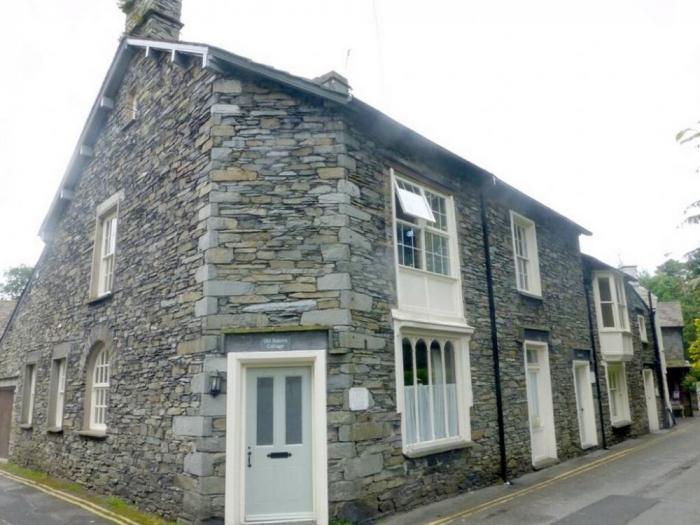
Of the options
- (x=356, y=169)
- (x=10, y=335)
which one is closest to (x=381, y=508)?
(x=356, y=169)

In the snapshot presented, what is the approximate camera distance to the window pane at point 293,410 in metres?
7.70

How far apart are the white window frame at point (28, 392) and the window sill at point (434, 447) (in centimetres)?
1106

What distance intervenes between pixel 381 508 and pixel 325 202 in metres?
4.70

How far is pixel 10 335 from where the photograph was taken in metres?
16.3

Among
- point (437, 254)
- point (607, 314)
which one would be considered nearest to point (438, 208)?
point (437, 254)

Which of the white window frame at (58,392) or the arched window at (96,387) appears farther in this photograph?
the white window frame at (58,392)

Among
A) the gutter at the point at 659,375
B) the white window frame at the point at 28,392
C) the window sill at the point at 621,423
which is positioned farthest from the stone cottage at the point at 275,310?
the gutter at the point at 659,375

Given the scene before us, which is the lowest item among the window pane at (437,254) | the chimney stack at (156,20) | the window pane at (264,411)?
the window pane at (264,411)

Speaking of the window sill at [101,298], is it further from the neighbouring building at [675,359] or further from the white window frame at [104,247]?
the neighbouring building at [675,359]

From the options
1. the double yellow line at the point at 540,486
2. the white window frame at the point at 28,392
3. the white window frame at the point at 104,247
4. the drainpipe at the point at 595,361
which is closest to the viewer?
the double yellow line at the point at 540,486

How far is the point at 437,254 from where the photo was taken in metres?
10.4

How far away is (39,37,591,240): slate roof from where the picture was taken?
8.45 metres

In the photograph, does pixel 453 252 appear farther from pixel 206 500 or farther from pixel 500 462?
pixel 206 500

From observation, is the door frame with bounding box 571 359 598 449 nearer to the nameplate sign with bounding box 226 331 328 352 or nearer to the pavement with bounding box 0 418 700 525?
the pavement with bounding box 0 418 700 525
